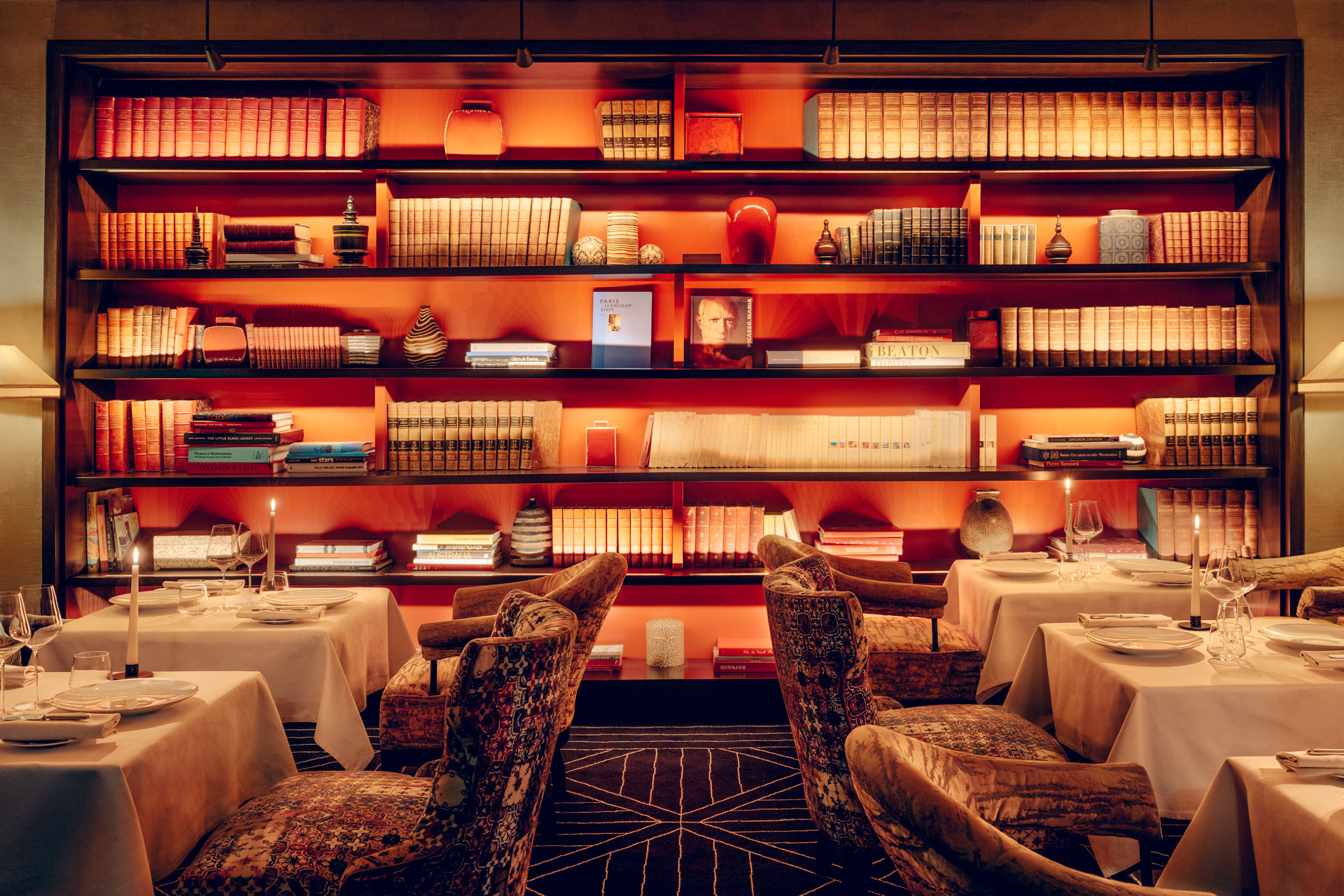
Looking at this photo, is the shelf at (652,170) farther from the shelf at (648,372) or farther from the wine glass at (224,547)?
the wine glass at (224,547)

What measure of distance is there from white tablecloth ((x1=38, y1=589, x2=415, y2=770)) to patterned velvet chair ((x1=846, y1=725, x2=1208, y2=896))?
1.91m

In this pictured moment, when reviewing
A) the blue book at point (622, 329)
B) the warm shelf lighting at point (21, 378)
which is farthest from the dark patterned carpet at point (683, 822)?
the warm shelf lighting at point (21, 378)

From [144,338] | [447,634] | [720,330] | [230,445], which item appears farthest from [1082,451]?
[144,338]

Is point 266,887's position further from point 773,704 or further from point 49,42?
point 49,42

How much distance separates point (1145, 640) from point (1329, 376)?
7.03ft

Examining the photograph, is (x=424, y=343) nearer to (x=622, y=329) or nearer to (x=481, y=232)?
(x=481, y=232)

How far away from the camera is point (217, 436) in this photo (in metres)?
3.80

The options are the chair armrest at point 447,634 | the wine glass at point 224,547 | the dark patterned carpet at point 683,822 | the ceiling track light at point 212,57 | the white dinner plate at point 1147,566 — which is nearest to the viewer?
the dark patterned carpet at point 683,822

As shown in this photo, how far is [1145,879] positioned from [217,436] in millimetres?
3785

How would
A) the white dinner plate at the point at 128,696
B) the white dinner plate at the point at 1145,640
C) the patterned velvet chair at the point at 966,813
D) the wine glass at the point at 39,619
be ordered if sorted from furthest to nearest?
1. the white dinner plate at the point at 1145,640
2. the wine glass at the point at 39,619
3. the white dinner plate at the point at 128,696
4. the patterned velvet chair at the point at 966,813

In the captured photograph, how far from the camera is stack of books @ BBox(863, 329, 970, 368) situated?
149 inches

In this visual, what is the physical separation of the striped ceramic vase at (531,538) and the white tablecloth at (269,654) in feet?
3.83

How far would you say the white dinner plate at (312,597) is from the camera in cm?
279

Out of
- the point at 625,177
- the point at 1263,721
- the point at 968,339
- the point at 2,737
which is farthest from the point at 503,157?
the point at 1263,721
